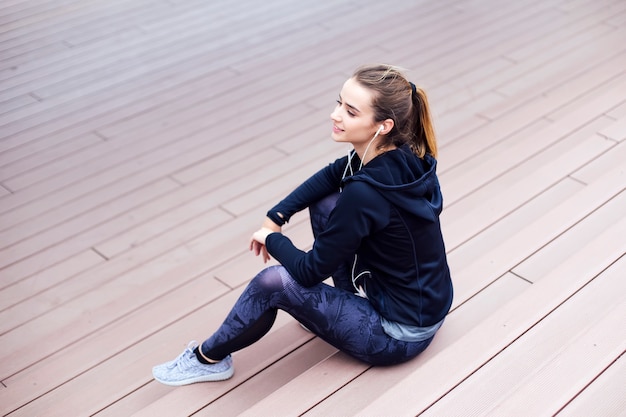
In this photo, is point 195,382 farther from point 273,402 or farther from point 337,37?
point 337,37

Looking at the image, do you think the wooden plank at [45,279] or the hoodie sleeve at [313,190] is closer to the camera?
the hoodie sleeve at [313,190]

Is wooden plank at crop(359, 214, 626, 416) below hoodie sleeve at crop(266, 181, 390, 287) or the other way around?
below

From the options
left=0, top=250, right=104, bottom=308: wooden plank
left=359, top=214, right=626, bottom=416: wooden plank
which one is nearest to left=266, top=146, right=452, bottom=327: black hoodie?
left=359, top=214, right=626, bottom=416: wooden plank

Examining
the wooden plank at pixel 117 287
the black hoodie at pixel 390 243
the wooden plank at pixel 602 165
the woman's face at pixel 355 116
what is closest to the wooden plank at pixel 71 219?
the wooden plank at pixel 117 287

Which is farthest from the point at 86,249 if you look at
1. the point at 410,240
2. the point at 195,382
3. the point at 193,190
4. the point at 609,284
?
the point at 609,284

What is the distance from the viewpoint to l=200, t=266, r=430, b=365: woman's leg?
1932mm

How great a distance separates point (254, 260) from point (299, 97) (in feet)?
4.35

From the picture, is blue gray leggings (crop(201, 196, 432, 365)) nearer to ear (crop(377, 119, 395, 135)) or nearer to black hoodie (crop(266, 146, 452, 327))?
black hoodie (crop(266, 146, 452, 327))

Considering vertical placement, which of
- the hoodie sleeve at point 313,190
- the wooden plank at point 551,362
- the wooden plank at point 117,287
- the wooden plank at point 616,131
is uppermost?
the hoodie sleeve at point 313,190

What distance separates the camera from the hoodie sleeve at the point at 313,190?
2080 mm

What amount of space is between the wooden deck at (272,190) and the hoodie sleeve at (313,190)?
39 cm

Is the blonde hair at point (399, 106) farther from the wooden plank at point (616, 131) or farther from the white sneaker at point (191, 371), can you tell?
the wooden plank at point (616, 131)

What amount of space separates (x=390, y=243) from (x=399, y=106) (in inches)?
12.7

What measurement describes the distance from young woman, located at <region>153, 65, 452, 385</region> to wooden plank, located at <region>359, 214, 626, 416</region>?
0.09 metres
